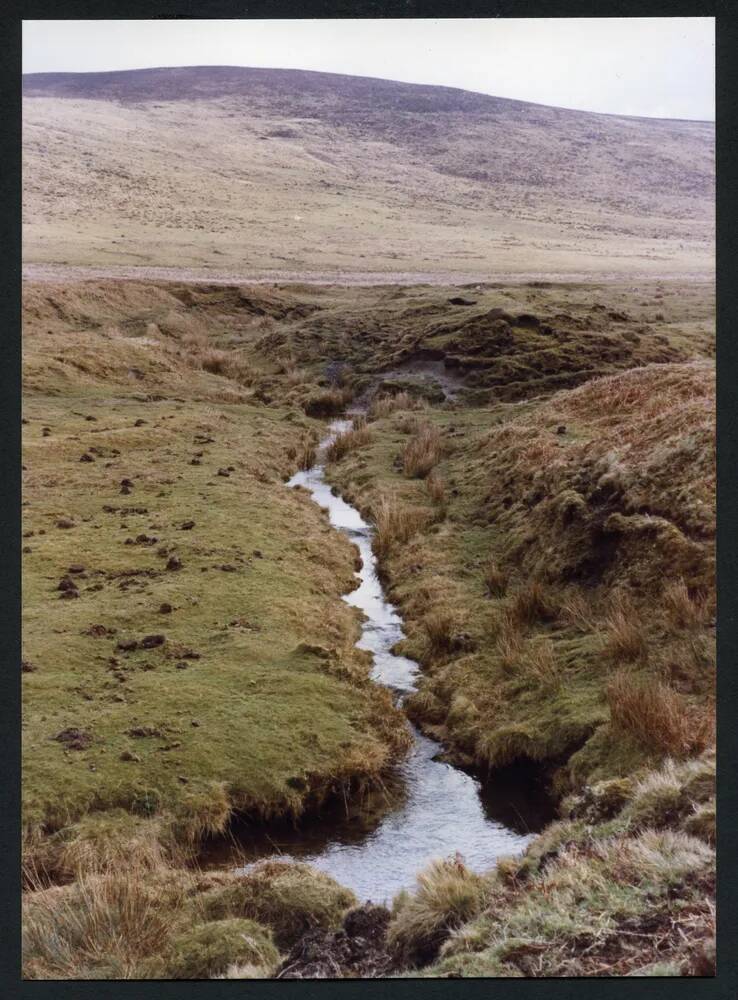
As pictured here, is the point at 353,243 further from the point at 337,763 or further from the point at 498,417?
the point at 337,763

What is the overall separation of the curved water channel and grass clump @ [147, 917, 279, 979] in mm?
904

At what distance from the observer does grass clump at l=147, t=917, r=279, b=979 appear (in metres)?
5.74

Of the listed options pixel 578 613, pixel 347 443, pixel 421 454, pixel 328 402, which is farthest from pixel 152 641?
pixel 328 402

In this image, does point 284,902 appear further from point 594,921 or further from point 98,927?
point 594,921

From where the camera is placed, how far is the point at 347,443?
57.2 feet

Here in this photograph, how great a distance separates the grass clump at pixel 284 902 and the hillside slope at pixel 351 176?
22.9ft

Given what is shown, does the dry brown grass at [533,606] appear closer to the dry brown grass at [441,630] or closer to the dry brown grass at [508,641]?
the dry brown grass at [508,641]

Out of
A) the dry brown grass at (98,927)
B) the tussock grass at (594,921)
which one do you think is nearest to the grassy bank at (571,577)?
the tussock grass at (594,921)

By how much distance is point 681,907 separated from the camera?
5758 millimetres

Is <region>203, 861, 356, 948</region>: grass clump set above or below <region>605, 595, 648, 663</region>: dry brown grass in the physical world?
below

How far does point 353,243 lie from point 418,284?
3.33 m

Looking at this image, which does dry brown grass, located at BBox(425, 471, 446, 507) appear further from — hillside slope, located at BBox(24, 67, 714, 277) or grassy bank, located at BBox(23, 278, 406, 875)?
hillside slope, located at BBox(24, 67, 714, 277)

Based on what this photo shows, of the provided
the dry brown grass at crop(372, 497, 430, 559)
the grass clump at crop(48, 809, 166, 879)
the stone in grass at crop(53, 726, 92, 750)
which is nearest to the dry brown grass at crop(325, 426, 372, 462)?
the dry brown grass at crop(372, 497, 430, 559)

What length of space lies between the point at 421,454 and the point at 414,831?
9.19 metres
